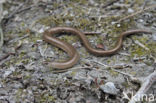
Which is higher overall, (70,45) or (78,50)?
(70,45)

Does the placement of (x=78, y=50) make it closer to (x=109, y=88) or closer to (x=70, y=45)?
(x=70, y=45)

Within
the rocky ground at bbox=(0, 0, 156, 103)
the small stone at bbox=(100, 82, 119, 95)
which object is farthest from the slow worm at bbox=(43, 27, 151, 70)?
the small stone at bbox=(100, 82, 119, 95)

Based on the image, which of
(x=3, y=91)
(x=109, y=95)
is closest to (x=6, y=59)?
(x=3, y=91)

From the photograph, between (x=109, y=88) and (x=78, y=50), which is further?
(x=78, y=50)

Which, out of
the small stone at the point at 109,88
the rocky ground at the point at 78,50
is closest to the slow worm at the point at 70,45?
the rocky ground at the point at 78,50

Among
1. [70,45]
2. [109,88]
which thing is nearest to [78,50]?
[70,45]

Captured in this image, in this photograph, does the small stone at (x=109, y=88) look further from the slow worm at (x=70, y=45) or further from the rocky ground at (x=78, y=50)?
the slow worm at (x=70, y=45)

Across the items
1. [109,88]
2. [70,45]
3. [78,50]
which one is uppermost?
[70,45]
